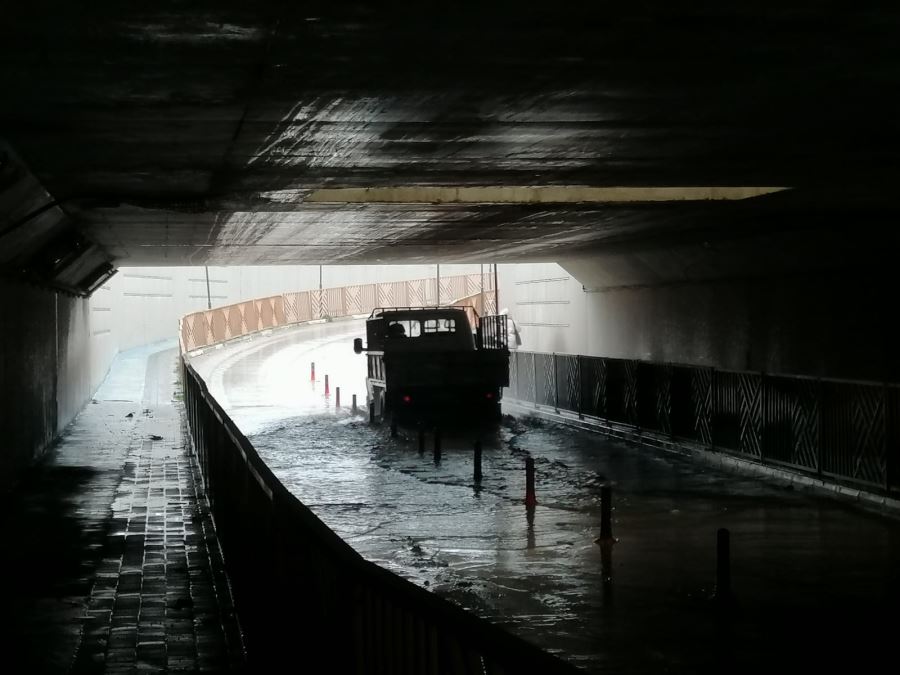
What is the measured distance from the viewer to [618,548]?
12180 millimetres

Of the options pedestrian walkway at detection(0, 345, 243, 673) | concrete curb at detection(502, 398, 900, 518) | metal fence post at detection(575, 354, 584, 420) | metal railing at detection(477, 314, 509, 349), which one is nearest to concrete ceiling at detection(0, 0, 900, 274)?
pedestrian walkway at detection(0, 345, 243, 673)

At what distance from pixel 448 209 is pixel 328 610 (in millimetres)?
13905

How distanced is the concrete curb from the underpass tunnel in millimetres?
73

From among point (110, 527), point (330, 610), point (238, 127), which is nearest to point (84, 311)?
point (110, 527)

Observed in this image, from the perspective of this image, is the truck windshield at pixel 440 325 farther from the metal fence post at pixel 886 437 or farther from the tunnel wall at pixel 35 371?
the metal fence post at pixel 886 437

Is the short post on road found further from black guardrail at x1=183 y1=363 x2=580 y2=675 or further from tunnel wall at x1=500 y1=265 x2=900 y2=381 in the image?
black guardrail at x1=183 y1=363 x2=580 y2=675

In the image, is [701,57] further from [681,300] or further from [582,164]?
[681,300]

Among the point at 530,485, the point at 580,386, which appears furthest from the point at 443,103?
the point at 580,386

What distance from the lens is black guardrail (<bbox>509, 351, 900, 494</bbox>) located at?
15.6 m

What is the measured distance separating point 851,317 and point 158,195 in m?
11.5

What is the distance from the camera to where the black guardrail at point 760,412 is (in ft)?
51.1

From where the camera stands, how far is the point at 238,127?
10492 mm

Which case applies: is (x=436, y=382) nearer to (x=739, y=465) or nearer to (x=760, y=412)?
(x=739, y=465)

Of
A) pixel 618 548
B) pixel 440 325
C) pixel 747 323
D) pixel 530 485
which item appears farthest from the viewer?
pixel 440 325
